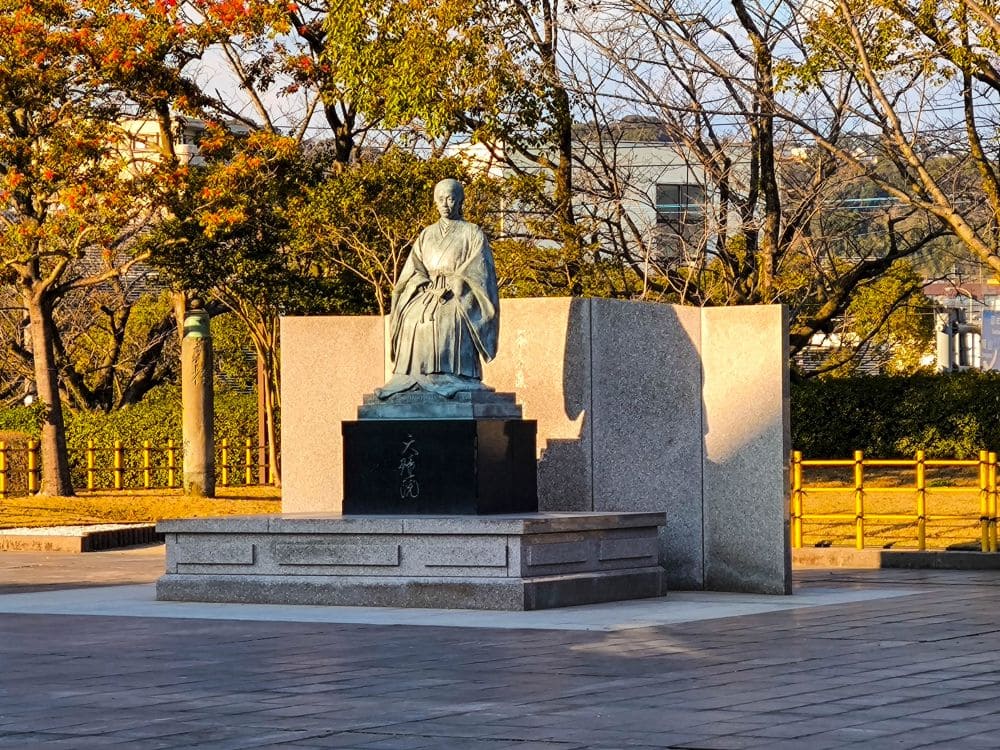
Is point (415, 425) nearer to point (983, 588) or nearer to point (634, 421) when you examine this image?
point (634, 421)


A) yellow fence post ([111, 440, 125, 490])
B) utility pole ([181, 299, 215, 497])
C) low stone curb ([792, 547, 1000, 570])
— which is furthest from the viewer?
yellow fence post ([111, 440, 125, 490])

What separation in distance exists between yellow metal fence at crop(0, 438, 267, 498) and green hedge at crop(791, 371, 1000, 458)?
10.5 metres

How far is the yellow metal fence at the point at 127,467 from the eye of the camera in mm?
32522

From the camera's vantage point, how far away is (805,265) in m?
30.4

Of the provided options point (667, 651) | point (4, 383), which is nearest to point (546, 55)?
point (667, 651)

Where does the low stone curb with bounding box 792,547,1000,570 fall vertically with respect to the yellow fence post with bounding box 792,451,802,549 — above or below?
below

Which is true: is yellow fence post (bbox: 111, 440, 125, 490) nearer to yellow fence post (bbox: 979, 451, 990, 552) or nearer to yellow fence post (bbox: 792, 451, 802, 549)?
yellow fence post (bbox: 792, 451, 802, 549)

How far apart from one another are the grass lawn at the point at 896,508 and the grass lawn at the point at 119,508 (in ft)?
27.8

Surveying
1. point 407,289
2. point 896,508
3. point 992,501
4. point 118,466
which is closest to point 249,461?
point 118,466

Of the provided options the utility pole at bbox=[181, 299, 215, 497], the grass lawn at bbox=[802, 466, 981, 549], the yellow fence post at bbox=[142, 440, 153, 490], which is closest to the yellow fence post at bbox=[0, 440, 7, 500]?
the yellow fence post at bbox=[142, 440, 153, 490]

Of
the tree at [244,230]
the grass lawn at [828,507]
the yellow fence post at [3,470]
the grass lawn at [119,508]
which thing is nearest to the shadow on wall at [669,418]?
the grass lawn at [828,507]

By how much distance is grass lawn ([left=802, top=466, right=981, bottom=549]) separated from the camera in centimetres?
2211

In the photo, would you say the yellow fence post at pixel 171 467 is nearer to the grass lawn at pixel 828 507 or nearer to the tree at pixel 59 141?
the grass lawn at pixel 828 507

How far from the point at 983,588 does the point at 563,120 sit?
502 inches
